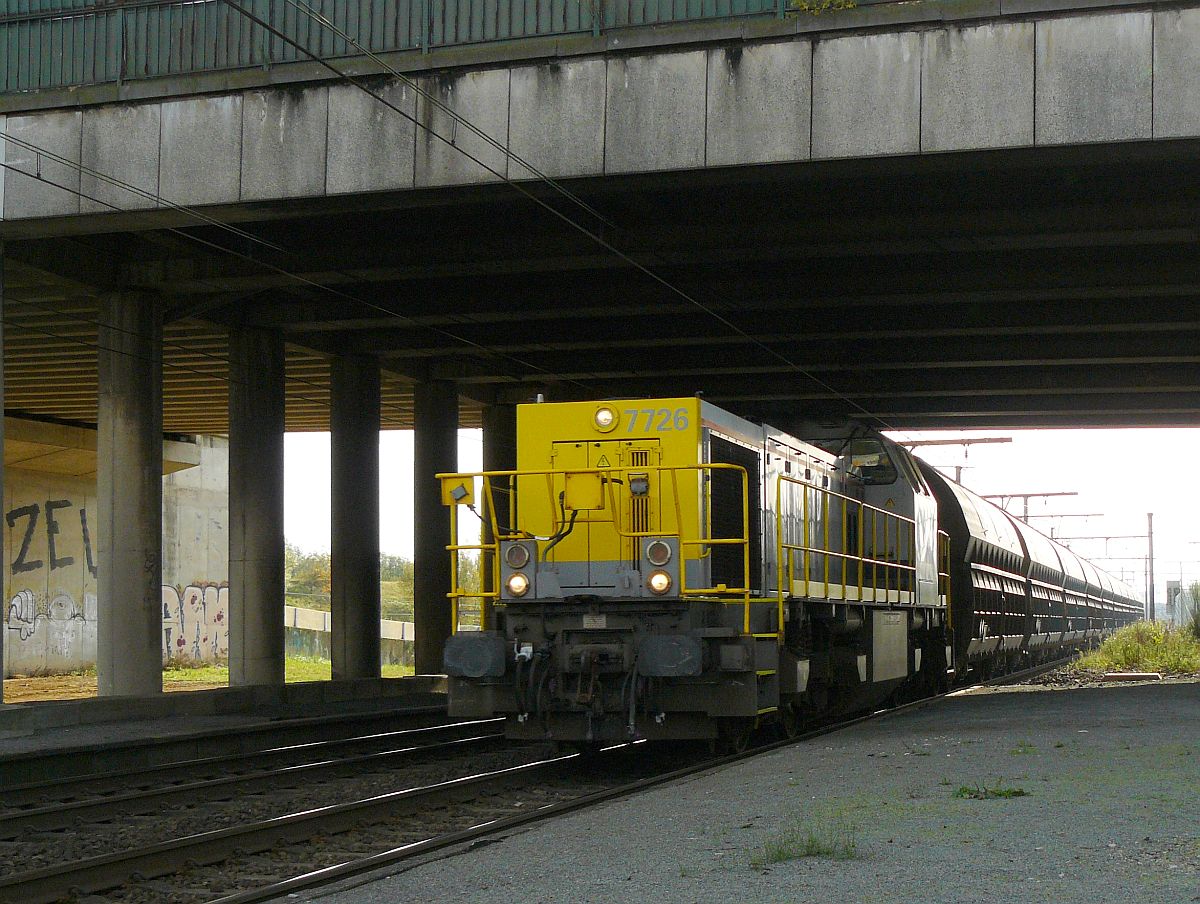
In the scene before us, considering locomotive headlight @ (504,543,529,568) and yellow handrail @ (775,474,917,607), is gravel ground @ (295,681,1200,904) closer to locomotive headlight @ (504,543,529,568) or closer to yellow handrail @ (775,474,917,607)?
yellow handrail @ (775,474,917,607)

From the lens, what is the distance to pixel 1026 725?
14.2 m

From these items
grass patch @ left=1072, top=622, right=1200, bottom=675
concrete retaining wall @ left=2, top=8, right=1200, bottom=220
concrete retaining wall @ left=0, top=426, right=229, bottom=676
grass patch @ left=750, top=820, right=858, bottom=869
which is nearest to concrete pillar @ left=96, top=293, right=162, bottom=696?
concrete retaining wall @ left=2, top=8, right=1200, bottom=220

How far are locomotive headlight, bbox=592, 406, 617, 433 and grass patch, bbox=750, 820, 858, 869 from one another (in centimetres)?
530

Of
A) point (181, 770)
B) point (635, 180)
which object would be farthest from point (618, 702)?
point (635, 180)

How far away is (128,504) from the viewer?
19.5 m

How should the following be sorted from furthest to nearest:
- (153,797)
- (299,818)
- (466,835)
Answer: (153,797), (299,818), (466,835)

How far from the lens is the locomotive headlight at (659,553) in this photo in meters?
11.4

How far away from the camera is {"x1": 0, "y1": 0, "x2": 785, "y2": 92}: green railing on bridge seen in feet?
48.8

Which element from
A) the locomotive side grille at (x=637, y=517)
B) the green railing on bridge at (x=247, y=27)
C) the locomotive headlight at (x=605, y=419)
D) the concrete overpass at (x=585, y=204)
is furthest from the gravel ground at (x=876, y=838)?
the green railing on bridge at (x=247, y=27)

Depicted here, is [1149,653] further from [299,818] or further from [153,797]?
[299,818]

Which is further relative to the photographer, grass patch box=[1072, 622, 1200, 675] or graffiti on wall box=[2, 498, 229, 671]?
graffiti on wall box=[2, 498, 229, 671]

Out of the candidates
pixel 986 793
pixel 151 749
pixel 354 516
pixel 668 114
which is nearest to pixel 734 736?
pixel 986 793

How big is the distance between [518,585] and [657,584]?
1.31m

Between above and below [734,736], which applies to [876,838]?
above
